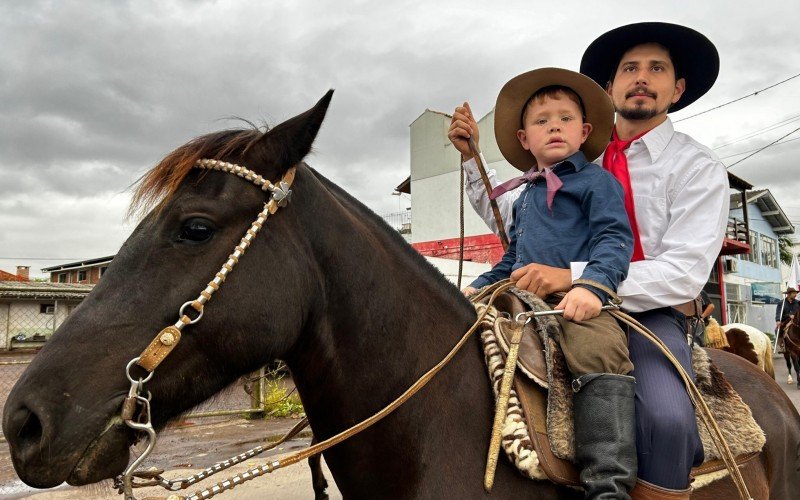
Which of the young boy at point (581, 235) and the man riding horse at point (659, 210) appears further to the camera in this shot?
the man riding horse at point (659, 210)

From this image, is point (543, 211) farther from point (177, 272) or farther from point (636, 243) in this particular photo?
point (177, 272)

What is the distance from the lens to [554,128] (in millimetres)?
2400

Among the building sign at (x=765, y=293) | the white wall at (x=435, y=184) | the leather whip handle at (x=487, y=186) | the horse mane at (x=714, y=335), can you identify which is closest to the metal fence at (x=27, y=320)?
the white wall at (x=435, y=184)

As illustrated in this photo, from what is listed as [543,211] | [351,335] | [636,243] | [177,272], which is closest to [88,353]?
[177,272]

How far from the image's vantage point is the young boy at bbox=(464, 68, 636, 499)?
1.72 m

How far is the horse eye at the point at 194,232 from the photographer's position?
5.14 feet

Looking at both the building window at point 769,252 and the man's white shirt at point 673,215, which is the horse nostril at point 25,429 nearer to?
the man's white shirt at point 673,215

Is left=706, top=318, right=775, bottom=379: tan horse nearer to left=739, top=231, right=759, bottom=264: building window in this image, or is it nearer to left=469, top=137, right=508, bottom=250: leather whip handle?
left=469, top=137, right=508, bottom=250: leather whip handle

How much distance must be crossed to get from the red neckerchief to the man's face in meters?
0.12

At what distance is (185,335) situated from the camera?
4.86 ft

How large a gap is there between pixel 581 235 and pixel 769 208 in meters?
42.1

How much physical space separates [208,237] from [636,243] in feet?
5.67

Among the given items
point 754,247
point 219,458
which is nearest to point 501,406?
point 219,458

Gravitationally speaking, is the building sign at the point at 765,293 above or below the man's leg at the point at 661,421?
above
